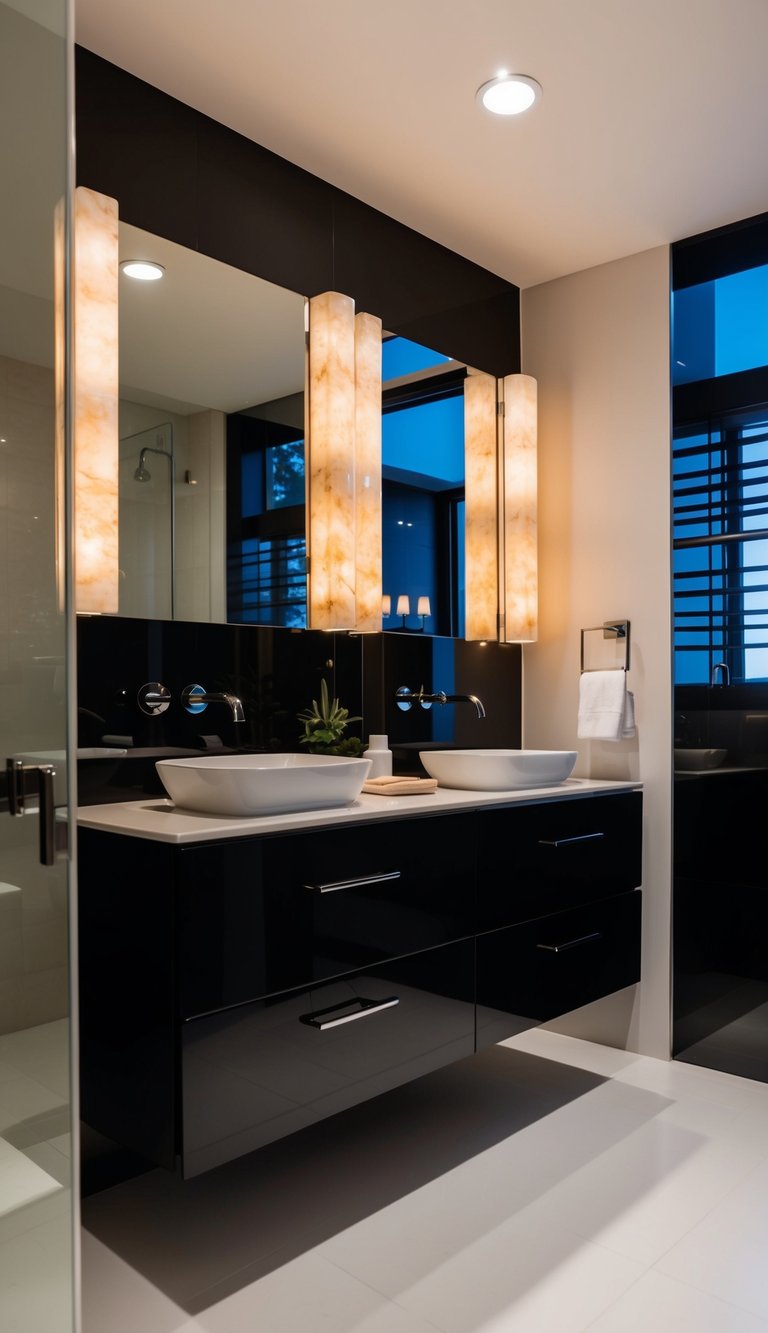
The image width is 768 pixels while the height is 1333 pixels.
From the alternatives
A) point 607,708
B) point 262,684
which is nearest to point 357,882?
point 262,684

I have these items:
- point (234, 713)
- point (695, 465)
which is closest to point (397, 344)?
point (695, 465)

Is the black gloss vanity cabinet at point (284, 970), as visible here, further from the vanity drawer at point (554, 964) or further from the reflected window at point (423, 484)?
the reflected window at point (423, 484)

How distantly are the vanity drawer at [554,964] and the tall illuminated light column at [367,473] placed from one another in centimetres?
94

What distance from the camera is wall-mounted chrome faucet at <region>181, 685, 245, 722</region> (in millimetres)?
2229

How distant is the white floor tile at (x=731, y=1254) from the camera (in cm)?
178

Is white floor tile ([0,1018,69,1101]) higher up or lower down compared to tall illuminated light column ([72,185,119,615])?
lower down

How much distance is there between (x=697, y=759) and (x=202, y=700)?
153 cm

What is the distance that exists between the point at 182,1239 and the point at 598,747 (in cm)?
185

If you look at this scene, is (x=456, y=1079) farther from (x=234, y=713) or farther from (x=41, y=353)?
(x=41, y=353)

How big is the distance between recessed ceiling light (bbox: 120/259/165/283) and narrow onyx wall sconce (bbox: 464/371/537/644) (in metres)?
1.19

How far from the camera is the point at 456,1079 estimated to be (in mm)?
2746

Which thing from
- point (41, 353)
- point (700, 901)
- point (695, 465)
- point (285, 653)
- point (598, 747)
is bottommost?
point (700, 901)

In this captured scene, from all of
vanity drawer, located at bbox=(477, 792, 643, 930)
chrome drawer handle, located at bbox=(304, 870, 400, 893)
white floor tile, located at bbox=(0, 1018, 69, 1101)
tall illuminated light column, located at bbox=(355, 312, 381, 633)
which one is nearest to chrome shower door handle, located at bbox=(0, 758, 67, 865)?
white floor tile, located at bbox=(0, 1018, 69, 1101)

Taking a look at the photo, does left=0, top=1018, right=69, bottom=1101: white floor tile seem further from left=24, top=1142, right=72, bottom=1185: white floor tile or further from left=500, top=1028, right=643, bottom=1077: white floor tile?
left=500, top=1028, right=643, bottom=1077: white floor tile
